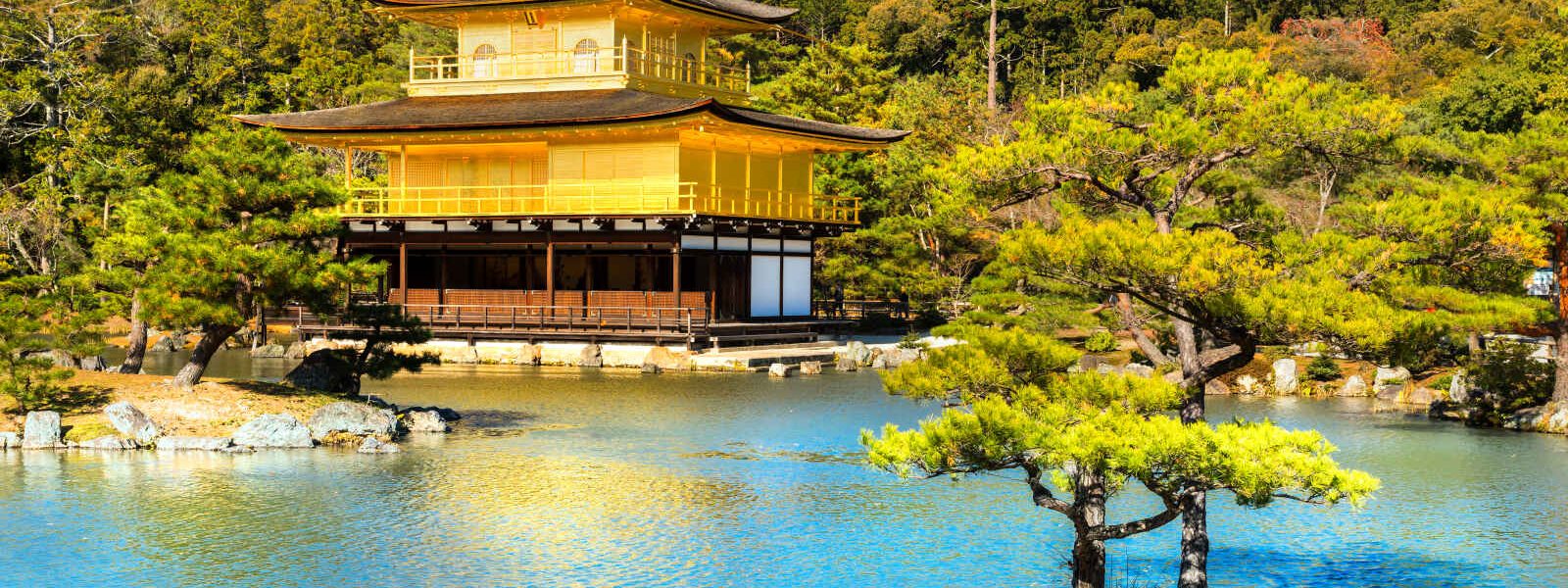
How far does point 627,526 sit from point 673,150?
20.4 meters

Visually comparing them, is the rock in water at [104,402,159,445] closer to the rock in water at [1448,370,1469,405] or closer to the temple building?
the temple building

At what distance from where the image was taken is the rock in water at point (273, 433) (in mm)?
20375

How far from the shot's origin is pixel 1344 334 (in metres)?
11.0

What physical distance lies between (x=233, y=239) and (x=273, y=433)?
110 inches

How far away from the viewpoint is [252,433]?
20.4 m

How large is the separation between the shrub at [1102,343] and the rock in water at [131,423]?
20666mm

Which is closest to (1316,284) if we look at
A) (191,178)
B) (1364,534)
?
(1364,534)

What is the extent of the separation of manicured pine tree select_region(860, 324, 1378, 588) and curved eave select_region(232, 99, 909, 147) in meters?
21.4

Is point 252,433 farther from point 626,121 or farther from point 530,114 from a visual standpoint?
point 530,114

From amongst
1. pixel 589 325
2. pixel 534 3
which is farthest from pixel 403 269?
pixel 534 3

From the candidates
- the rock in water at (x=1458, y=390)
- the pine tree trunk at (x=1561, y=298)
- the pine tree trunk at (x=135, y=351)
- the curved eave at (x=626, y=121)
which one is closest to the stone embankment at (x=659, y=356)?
the curved eave at (x=626, y=121)

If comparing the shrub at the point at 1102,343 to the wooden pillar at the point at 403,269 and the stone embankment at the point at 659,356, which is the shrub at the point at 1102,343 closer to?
the stone embankment at the point at 659,356

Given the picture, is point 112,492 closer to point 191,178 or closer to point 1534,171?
point 191,178

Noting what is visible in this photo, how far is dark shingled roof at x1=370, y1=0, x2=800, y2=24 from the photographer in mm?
37969
